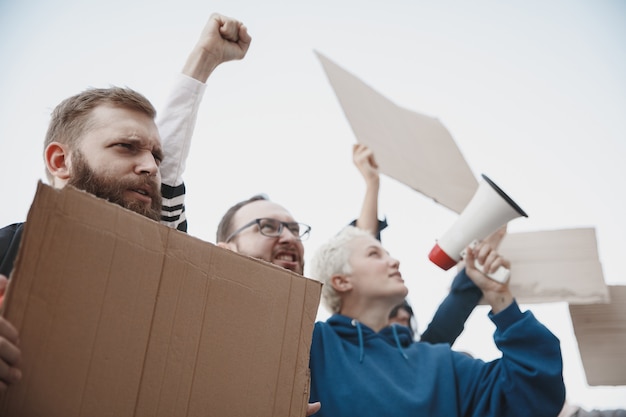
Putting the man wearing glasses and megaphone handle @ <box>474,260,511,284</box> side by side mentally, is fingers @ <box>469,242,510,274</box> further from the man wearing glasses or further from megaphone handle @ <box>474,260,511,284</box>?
the man wearing glasses

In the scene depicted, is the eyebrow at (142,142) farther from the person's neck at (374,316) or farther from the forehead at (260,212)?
the person's neck at (374,316)

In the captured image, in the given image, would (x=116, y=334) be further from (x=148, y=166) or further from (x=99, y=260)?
(x=148, y=166)

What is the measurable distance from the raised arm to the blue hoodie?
2.22 feet

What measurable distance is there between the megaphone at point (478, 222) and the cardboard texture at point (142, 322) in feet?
3.97

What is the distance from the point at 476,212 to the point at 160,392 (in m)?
1.50

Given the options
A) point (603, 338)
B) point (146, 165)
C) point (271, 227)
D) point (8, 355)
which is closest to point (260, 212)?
point (271, 227)

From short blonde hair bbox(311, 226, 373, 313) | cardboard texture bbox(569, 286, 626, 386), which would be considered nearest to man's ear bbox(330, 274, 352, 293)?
short blonde hair bbox(311, 226, 373, 313)

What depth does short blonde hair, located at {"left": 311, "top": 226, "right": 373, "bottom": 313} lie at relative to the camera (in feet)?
7.85

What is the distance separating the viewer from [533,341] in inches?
73.9

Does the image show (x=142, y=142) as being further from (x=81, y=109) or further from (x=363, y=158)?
(x=363, y=158)

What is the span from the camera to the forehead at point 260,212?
2279 mm

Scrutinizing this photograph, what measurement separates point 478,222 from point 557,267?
14.6 inches

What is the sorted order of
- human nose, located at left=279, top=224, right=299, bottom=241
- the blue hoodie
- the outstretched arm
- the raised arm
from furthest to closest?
1. the outstretched arm
2. human nose, located at left=279, top=224, right=299, bottom=241
3. the blue hoodie
4. the raised arm

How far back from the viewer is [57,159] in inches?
55.9
